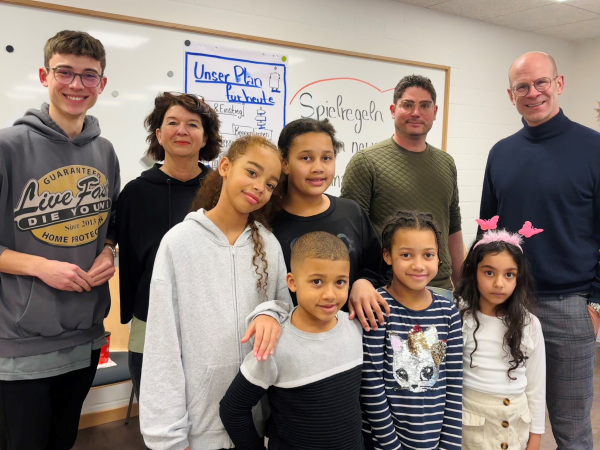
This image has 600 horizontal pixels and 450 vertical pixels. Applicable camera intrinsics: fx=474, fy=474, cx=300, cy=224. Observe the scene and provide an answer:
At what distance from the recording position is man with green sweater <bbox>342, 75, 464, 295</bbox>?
5.80ft

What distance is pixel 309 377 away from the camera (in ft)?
3.91

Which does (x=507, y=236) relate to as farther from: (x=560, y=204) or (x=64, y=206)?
(x=64, y=206)

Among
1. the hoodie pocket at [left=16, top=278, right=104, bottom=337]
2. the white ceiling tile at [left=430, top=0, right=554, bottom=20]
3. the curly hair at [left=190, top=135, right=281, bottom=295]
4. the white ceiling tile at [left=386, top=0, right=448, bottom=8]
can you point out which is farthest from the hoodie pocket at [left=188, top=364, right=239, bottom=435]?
the white ceiling tile at [left=430, top=0, right=554, bottom=20]

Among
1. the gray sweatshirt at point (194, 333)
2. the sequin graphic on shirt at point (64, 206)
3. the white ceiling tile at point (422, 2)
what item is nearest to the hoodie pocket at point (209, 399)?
the gray sweatshirt at point (194, 333)

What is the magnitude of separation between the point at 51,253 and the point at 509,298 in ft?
4.88

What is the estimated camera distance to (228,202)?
1.28 meters

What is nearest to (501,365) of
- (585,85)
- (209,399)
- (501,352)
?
(501,352)

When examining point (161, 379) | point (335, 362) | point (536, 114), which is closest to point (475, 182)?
point (536, 114)

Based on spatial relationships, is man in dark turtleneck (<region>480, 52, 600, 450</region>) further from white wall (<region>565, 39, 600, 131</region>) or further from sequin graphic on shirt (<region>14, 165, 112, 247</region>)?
white wall (<region>565, 39, 600, 131</region>)

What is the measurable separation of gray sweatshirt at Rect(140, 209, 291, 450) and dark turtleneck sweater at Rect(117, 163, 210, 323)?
13.8 inches

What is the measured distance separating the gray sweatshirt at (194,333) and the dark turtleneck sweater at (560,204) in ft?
3.59

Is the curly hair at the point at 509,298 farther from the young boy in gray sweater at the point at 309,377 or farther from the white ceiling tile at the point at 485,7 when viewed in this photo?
the white ceiling tile at the point at 485,7

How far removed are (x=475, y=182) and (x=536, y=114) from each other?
231cm

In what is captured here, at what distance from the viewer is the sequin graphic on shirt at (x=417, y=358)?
52.9 inches
